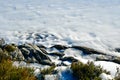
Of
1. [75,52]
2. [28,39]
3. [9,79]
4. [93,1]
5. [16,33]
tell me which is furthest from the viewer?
[93,1]

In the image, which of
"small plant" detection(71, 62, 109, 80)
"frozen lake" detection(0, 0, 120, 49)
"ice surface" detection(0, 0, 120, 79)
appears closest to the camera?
"small plant" detection(71, 62, 109, 80)

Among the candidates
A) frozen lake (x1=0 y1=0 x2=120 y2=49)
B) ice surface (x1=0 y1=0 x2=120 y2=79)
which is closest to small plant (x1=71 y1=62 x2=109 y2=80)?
ice surface (x1=0 y1=0 x2=120 y2=79)

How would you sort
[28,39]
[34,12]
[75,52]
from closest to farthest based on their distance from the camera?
[75,52] < [28,39] < [34,12]

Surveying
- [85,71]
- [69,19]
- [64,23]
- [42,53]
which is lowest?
[69,19]

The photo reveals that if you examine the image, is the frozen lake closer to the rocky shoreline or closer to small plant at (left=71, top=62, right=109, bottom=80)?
the rocky shoreline

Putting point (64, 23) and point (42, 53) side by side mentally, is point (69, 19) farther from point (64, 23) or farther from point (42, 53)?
point (42, 53)

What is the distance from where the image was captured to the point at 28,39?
1248cm

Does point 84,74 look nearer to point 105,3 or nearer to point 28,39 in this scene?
point 28,39

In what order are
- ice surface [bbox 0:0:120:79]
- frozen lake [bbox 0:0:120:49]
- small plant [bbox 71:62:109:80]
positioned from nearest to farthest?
small plant [bbox 71:62:109:80] → ice surface [bbox 0:0:120:79] → frozen lake [bbox 0:0:120:49]

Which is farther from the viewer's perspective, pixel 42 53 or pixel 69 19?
pixel 69 19

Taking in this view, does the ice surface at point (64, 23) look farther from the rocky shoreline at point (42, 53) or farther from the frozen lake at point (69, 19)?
the rocky shoreline at point (42, 53)

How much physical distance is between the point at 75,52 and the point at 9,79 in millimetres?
5024

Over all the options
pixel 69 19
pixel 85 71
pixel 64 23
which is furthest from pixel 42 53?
pixel 69 19

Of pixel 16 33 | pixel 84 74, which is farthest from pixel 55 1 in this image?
pixel 84 74
